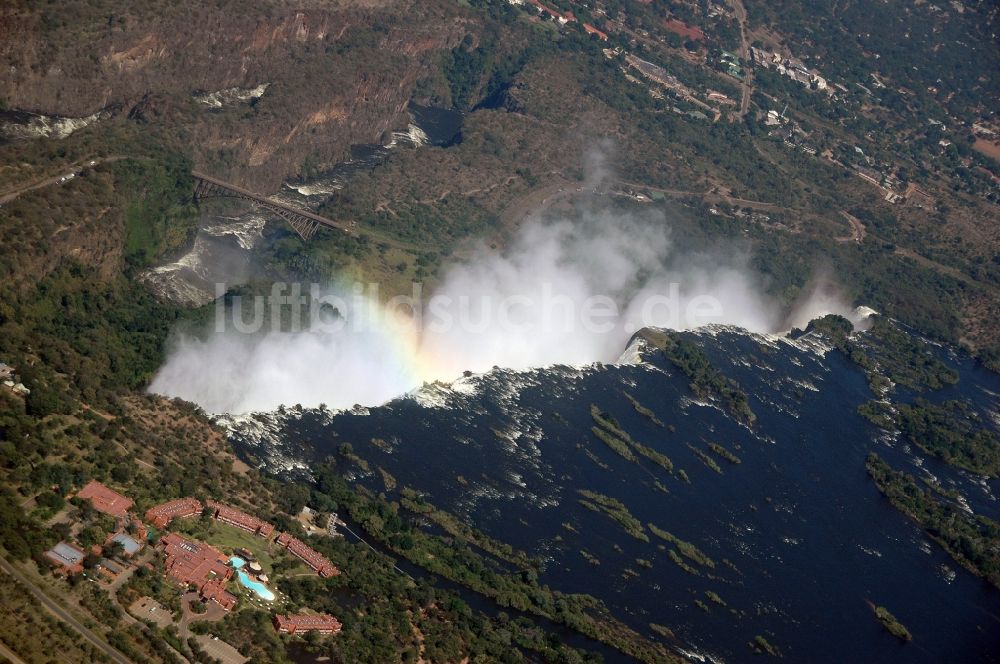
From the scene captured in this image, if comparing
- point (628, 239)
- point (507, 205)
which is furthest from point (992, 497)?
point (507, 205)

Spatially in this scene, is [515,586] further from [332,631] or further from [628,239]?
[628,239]

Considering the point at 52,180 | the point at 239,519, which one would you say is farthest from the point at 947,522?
the point at 52,180

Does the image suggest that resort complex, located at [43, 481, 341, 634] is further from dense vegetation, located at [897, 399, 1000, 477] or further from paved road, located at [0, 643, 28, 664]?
dense vegetation, located at [897, 399, 1000, 477]

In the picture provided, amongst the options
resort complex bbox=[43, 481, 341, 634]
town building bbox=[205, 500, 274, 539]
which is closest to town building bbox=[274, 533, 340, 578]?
resort complex bbox=[43, 481, 341, 634]

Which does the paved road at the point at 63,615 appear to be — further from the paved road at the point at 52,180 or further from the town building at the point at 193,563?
the paved road at the point at 52,180

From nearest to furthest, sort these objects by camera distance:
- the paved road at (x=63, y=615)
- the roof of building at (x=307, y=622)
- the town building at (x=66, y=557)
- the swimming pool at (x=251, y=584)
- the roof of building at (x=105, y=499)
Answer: the paved road at (x=63, y=615) < the town building at (x=66, y=557) < the roof of building at (x=307, y=622) < the swimming pool at (x=251, y=584) < the roof of building at (x=105, y=499)

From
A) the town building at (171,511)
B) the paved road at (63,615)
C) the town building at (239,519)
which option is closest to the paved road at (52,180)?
the town building at (171,511)

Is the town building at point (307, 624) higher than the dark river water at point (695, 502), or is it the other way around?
the dark river water at point (695, 502)

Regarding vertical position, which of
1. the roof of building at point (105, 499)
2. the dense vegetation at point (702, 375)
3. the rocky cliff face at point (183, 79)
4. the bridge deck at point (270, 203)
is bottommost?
the roof of building at point (105, 499)
